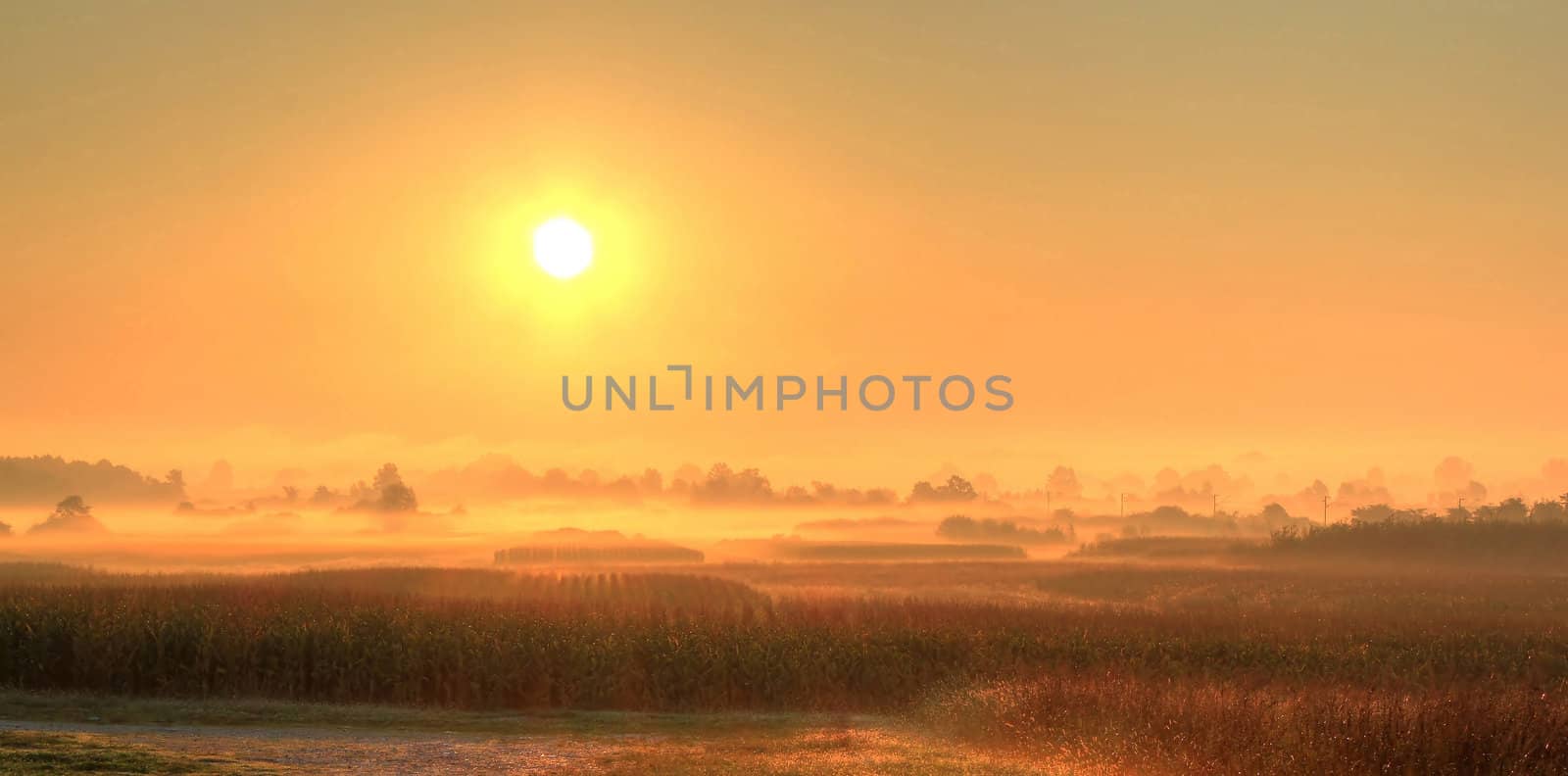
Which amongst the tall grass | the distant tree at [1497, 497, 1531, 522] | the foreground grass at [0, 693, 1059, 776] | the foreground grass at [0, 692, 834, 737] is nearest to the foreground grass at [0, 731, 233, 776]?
the foreground grass at [0, 693, 1059, 776]

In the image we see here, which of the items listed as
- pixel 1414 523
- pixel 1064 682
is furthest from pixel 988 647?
pixel 1414 523

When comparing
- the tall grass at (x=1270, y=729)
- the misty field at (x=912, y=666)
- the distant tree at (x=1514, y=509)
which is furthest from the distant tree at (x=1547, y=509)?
the tall grass at (x=1270, y=729)

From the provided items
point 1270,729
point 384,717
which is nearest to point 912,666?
point 1270,729

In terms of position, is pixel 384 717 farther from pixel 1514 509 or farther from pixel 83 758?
pixel 1514 509

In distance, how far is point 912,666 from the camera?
3794 cm

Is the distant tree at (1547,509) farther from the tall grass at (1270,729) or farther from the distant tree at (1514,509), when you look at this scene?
the tall grass at (1270,729)

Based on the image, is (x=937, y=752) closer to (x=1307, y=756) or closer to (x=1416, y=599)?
(x=1307, y=756)

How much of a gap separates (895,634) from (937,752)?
14.6 metres

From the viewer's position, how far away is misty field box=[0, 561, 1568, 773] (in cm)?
2555

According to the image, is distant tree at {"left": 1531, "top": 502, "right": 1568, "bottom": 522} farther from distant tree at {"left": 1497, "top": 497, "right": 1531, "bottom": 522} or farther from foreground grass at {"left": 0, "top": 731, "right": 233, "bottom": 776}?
foreground grass at {"left": 0, "top": 731, "right": 233, "bottom": 776}

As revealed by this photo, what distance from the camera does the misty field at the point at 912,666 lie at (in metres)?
25.5

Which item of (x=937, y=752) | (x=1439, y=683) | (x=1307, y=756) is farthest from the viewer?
(x=1439, y=683)

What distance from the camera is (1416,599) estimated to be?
2655 inches

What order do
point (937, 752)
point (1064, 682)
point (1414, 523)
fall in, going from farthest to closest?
point (1414, 523)
point (1064, 682)
point (937, 752)
